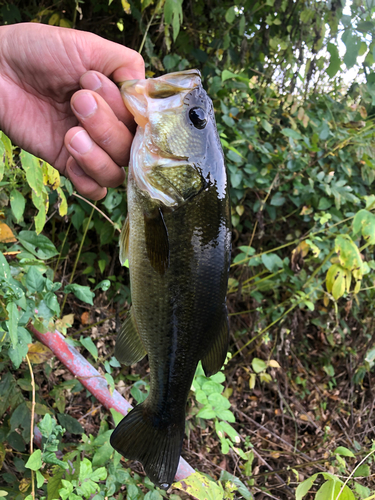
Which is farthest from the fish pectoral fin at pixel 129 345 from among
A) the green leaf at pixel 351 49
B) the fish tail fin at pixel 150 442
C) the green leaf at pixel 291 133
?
the green leaf at pixel 291 133

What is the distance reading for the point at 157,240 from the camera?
117cm

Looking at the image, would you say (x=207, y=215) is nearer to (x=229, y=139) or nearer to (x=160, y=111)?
(x=160, y=111)

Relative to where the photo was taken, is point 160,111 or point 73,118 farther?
point 73,118

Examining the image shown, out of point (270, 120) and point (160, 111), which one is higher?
point (160, 111)

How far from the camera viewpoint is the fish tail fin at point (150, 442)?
1.29 metres

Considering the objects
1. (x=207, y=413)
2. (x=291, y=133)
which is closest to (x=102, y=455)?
(x=207, y=413)

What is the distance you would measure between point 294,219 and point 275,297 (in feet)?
2.59

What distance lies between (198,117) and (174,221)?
354 mm

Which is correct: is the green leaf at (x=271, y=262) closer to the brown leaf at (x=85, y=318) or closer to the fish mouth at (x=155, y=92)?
the brown leaf at (x=85, y=318)

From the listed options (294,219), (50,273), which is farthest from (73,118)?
(294,219)

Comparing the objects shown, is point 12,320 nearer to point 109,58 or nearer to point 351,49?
point 109,58

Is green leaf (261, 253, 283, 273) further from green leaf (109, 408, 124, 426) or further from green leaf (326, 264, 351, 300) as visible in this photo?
green leaf (109, 408, 124, 426)

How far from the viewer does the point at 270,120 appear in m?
3.40

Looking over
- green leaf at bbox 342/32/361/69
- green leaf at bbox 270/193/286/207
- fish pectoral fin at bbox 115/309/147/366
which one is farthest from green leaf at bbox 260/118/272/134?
fish pectoral fin at bbox 115/309/147/366
